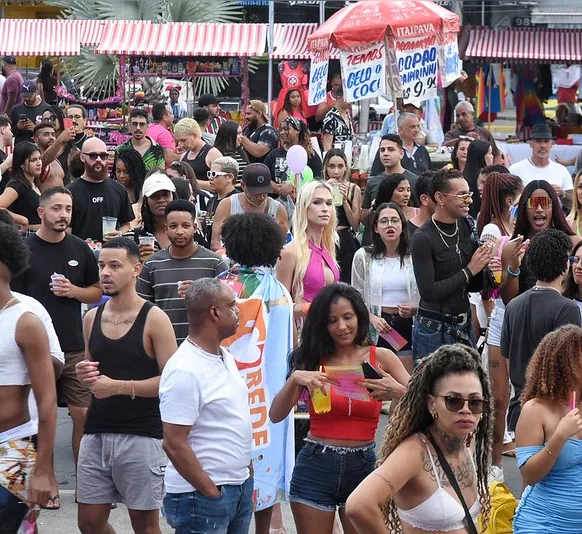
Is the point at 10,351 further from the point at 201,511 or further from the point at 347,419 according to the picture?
the point at 347,419

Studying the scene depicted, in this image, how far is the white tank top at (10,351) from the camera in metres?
4.95

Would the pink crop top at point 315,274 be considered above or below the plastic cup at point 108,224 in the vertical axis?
below

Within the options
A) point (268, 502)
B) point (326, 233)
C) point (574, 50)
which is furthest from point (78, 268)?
point (574, 50)

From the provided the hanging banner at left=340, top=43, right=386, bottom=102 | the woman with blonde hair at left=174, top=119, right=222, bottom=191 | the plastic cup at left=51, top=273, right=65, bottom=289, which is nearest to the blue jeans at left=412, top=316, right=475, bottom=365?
the plastic cup at left=51, top=273, right=65, bottom=289

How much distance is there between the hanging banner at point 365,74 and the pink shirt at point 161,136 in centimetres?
216

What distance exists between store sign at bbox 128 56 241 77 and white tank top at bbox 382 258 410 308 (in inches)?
473

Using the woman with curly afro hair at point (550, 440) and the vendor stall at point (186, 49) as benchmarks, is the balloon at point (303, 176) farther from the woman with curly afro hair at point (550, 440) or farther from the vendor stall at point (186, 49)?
the vendor stall at point (186, 49)

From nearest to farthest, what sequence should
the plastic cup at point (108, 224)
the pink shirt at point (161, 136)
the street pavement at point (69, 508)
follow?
the street pavement at point (69, 508) < the plastic cup at point (108, 224) < the pink shirt at point (161, 136)

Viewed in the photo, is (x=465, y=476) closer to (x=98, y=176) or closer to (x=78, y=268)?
(x=78, y=268)

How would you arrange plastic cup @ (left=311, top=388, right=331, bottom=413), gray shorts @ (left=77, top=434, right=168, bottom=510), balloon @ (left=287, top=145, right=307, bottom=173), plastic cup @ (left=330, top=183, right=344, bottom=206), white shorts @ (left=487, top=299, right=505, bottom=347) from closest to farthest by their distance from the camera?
1. plastic cup @ (left=311, top=388, right=331, bottom=413)
2. gray shorts @ (left=77, top=434, right=168, bottom=510)
3. white shorts @ (left=487, top=299, right=505, bottom=347)
4. plastic cup @ (left=330, top=183, right=344, bottom=206)
5. balloon @ (left=287, top=145, right=307, bottom=173)

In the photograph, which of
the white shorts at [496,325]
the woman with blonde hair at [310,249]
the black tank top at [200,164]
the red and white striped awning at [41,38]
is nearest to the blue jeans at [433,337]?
the white shorts at [496,325]

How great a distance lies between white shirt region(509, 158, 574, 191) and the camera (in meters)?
11.6

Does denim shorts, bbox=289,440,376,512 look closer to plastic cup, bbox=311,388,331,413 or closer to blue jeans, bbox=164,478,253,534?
plastic cup, bbox=311,388,331,413

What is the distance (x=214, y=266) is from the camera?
7.11m
